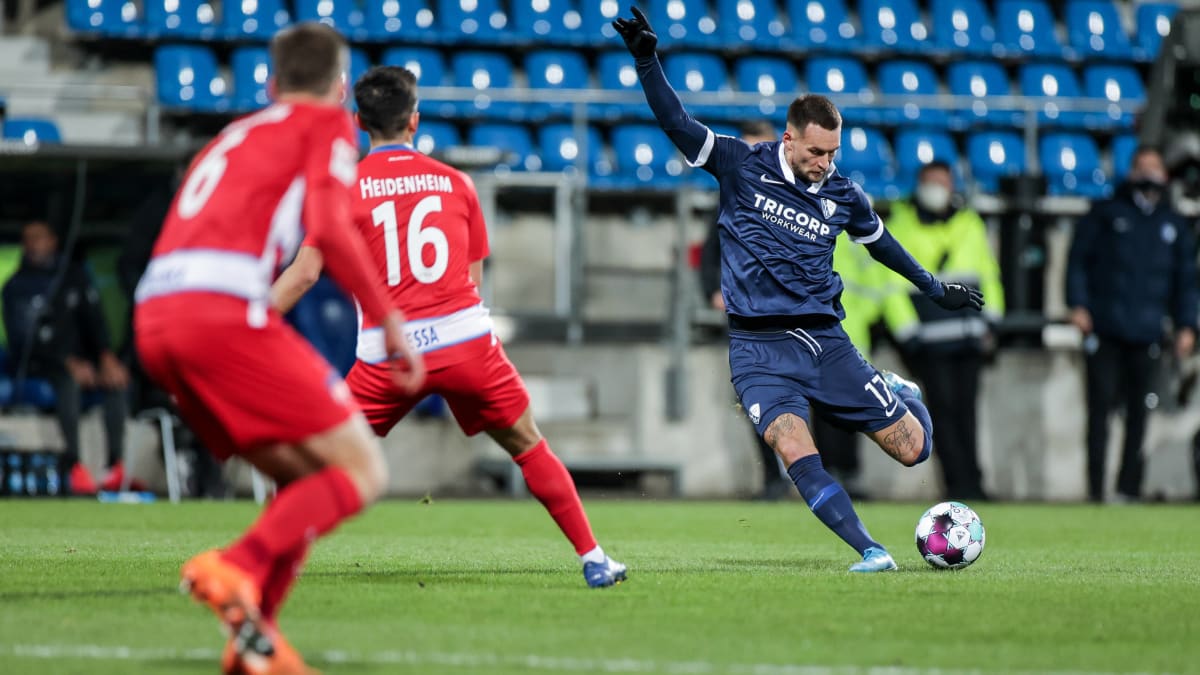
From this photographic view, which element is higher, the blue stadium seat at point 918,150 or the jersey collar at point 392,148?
the jersey collar at point 392,148

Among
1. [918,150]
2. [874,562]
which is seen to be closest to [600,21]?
[918,150]

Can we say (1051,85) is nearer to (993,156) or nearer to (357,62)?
(993,156)

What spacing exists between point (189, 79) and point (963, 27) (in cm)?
911

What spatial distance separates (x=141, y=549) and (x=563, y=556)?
2092mm

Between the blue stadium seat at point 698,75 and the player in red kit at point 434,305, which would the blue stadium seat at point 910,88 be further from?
the player in red kit at point 434,305

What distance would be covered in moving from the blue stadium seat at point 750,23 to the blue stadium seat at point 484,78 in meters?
2.56

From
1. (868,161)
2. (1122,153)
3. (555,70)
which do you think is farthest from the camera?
(1122,153)

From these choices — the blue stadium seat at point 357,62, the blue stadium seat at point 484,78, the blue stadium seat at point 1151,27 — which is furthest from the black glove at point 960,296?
the blue stadium seat at point 1151,27

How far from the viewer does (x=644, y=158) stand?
18.0 metres

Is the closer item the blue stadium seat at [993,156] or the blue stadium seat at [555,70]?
the blue stadium seat at [555,70]

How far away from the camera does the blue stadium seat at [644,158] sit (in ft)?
58.1

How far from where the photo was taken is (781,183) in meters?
7.79

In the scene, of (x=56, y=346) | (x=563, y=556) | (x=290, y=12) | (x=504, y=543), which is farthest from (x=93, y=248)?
(x=563, y=556)

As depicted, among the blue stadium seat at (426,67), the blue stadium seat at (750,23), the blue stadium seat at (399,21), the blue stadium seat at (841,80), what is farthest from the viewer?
the blue stadium seat at (750,23)
